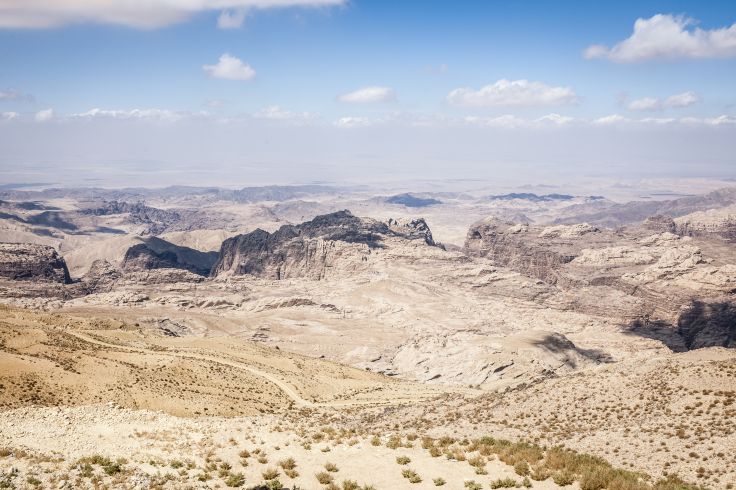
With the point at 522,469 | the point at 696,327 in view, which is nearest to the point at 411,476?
the point at 522,469

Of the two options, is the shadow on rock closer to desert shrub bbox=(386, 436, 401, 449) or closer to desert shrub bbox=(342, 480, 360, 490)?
desert shrub bbox=(386, 436, 401, 449)

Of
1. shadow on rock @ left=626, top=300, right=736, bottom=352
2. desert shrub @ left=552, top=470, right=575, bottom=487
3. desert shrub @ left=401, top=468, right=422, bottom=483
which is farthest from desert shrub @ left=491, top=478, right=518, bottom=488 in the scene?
shadow on rock @ left=626, top=300, right=736, bottom=352

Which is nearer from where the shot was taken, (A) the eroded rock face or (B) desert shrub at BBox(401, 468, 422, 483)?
(B) desert shrub at BBox(401, 468, 422, 483)

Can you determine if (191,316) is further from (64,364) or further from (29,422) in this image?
(29,422)

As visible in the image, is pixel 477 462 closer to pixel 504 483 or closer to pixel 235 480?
pixel 504 483

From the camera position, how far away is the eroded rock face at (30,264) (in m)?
178

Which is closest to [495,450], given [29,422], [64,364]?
[29,422]

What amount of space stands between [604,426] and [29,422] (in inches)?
1396

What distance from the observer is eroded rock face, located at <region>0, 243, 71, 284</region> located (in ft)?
584

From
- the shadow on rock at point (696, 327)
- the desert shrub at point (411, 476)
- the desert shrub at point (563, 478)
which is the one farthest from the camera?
the shadow on rock at point (696, 327)

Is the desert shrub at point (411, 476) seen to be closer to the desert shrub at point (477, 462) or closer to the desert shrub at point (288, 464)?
the desert shrub at point (477, 462)

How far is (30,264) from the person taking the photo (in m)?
184

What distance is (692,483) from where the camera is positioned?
23969 mm

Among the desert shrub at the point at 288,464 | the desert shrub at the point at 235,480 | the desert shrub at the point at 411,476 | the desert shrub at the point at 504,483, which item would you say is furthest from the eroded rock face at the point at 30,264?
the desert shrub at the point at 504,483
